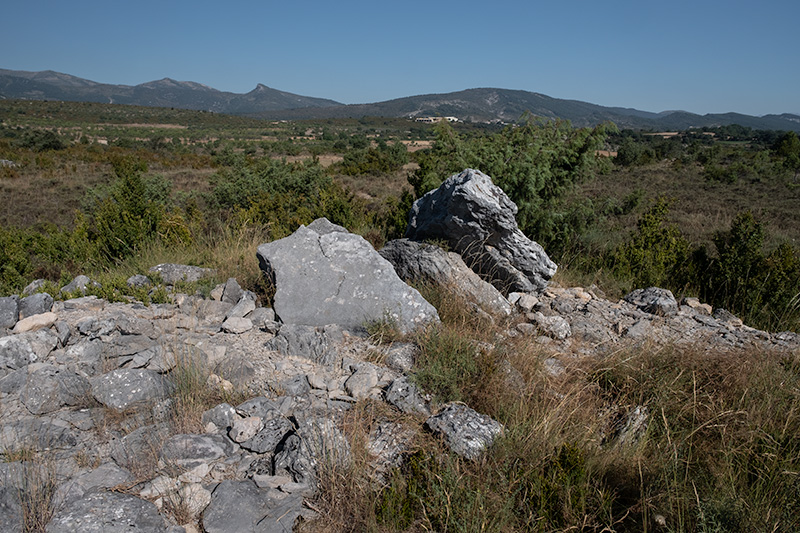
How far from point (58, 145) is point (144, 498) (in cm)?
3642

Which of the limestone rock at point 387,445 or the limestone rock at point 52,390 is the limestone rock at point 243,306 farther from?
the limestone rock at point 387,445

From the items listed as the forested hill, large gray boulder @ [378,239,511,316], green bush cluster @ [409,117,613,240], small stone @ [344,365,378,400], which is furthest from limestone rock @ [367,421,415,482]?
the forested hill

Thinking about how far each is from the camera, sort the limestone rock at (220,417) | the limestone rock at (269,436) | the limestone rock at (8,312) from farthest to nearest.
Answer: the limestone rock at (8,312), the limestone rock at (220,417), the limestone rock at (269,436)

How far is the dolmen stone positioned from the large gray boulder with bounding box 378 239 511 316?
193 cm

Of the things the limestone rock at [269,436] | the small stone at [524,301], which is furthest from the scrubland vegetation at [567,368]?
the small stone at [524,301]

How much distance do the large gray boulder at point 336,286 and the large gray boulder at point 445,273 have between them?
0.61m

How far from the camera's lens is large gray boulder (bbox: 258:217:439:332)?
412 cm

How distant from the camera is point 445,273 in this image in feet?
16.0

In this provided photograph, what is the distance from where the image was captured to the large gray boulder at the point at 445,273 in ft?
15.7

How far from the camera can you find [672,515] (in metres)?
2.16

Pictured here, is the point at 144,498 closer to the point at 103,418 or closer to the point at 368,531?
the point at 103,418

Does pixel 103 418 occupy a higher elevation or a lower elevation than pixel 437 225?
lower

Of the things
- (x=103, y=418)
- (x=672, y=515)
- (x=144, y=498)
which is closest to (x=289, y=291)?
(x=103, y=418)

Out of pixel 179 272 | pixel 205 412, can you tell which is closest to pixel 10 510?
pixel 205 412
